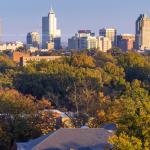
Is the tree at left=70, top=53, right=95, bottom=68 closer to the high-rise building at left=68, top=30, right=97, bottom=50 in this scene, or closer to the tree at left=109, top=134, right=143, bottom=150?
the tree at left=109, top=134, right=143, bottom=150

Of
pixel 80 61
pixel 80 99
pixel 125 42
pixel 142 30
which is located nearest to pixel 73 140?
pixel 80 99

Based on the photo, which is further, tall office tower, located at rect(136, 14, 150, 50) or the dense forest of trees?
tall office tower, located at rect(136, 14, 150, 50)

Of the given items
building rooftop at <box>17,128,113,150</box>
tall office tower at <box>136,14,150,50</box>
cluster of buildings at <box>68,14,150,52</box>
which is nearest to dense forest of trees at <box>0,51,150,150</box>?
building rooftop at <box>17,128,113,150</box>

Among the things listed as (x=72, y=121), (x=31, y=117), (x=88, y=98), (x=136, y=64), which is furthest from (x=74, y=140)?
(x=136, y=64)

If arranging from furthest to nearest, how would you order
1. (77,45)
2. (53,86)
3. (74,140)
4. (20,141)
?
(77,45), (53,86), (20,141), (74,140)

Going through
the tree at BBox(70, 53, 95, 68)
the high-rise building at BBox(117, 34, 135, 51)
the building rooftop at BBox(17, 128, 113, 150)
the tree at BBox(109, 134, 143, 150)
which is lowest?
the high-rise building at BBox(117, 34, 135, 51)

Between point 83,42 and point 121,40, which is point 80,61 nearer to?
point 83,42

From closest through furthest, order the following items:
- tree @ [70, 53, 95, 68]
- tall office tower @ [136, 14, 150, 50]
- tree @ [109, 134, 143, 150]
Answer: tree @ [109, 134, 143, 150] < tree @ [70, 53, 95, 68] < tall office tower @ [136, 14, 150, 50]

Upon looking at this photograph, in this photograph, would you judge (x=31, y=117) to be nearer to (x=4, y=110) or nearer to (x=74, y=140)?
(x=4, y=110)

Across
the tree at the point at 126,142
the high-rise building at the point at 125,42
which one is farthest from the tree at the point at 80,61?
the high-rise building at the point at 125,42

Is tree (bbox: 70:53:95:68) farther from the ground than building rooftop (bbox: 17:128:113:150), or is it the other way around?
building rooftop (bbox: 17:128:113:150)
